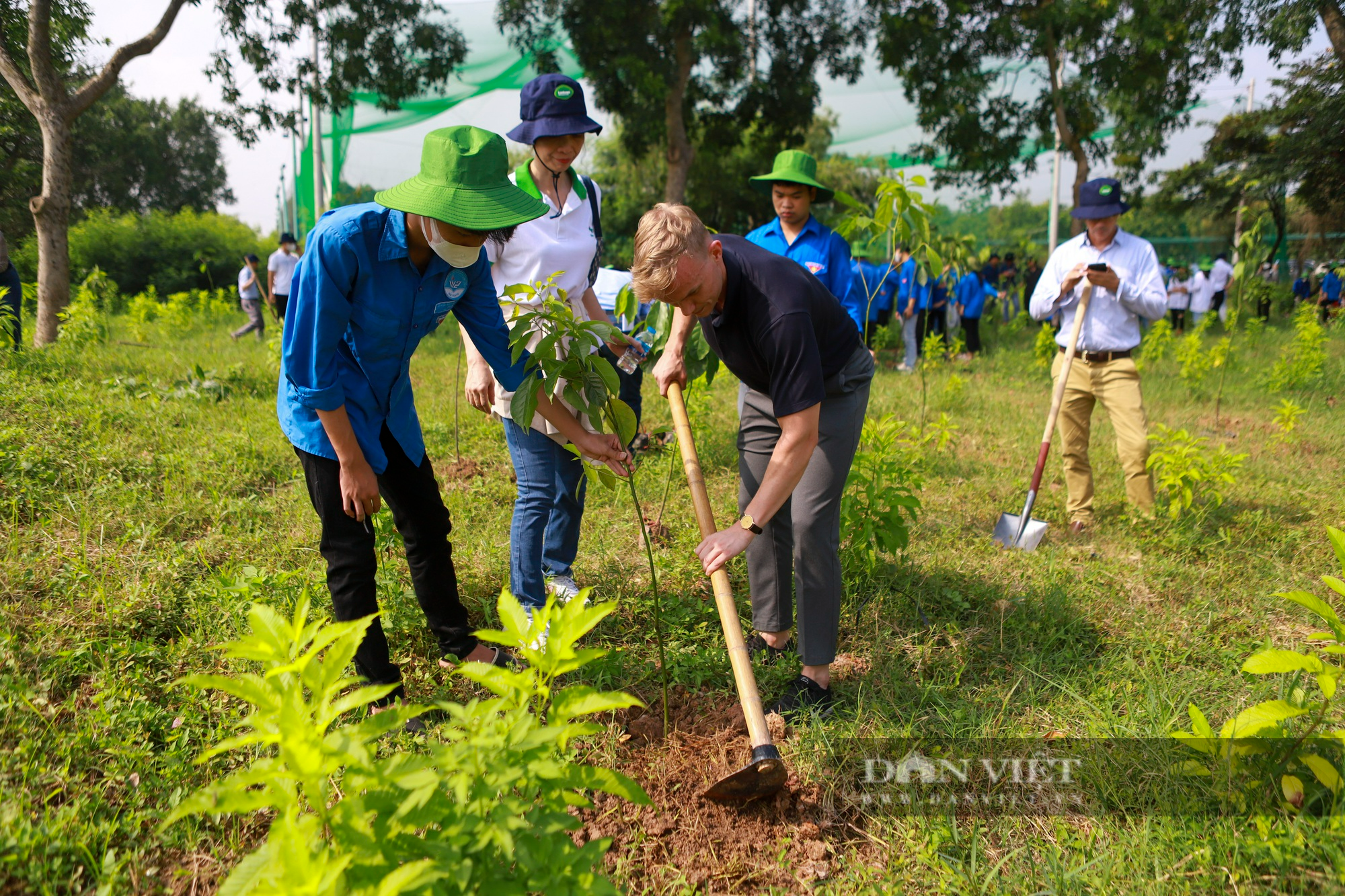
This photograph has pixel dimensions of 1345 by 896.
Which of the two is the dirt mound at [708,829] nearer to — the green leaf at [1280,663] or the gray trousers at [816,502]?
the gray trousers at [816,502]

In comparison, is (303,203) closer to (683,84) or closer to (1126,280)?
(683,84)

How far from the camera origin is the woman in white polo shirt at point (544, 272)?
2.69 metres

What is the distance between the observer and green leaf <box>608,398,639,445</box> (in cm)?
227

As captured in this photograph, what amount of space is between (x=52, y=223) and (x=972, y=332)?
1057cm

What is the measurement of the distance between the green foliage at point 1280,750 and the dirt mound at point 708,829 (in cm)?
99

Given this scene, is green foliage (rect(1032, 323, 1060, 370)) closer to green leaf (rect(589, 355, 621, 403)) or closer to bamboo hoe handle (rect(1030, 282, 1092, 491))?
bamboo hoe handle (rect(1030, 282, 1092, 491))

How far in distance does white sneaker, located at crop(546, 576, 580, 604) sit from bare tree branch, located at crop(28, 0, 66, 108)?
746cm

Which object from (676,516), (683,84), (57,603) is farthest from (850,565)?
(683,84)

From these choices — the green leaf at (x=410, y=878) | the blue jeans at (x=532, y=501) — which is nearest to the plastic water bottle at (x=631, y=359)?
the blue jeans at (x=532, y=501)

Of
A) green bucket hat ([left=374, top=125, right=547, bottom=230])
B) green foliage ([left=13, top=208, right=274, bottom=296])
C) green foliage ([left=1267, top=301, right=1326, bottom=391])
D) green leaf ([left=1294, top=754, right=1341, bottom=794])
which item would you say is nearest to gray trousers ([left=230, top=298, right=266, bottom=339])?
green foliage ([left=13, top=208, right=274, bottom=296])

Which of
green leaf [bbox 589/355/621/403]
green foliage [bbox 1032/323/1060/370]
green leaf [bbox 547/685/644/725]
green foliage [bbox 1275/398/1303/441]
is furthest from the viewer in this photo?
green foliage [bbox 1032/323/1060/370]

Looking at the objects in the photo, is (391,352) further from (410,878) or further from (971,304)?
(971,304)

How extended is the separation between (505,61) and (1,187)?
26.7ft

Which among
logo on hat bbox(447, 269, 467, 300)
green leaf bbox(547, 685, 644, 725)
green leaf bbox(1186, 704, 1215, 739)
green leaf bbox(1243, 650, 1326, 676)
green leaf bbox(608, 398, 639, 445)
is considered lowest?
green leaf bbox(1186, 704, 1215, 739)
